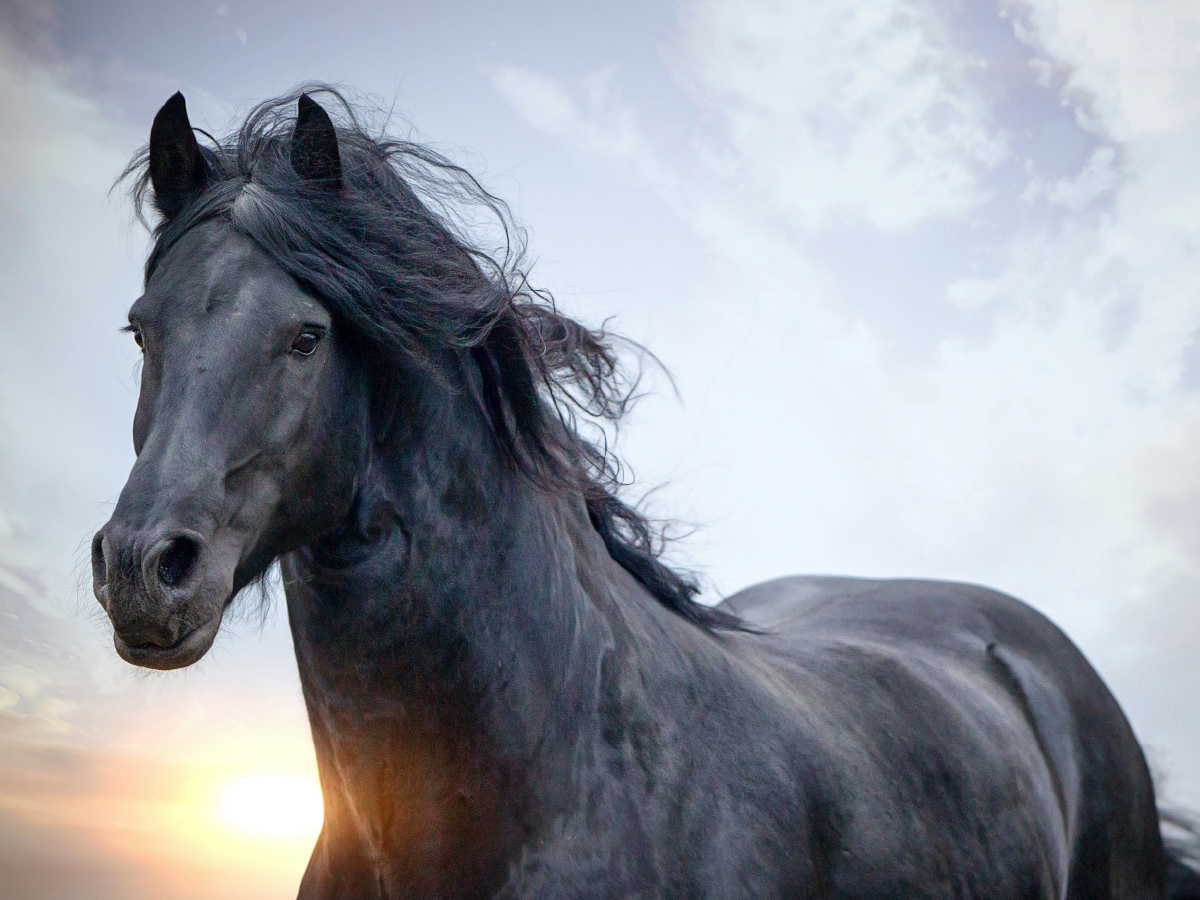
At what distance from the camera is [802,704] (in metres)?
2.32

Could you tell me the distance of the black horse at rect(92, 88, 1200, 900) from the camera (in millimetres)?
1568

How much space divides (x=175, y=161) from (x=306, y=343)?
0.53 meters

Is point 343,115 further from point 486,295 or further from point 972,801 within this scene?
point 972,801

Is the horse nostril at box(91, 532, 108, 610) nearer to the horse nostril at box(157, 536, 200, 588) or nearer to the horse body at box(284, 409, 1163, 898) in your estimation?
the horse nostril at box(157, 536, 200, 588)

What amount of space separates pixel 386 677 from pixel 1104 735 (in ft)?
9.16

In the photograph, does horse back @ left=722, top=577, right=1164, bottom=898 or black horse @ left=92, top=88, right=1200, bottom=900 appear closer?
black horse @ left=92, top=88, right=1200, bottom=900

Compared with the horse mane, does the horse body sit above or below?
below

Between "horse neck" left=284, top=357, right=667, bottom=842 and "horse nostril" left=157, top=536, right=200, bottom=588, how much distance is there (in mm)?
298

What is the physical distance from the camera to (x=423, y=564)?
68.6 inches

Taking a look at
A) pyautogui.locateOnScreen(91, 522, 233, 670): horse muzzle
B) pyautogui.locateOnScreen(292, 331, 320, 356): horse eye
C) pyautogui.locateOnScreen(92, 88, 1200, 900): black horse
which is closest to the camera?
pyautogui.locateOnScreen(91, 522, 233, 670): horse muzzle

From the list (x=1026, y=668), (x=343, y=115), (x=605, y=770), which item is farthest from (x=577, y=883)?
(x=1026, y=668)

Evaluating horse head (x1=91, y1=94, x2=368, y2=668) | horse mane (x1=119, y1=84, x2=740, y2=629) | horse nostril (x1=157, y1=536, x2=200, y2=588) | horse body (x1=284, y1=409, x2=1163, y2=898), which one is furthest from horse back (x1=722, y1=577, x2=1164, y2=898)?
horse nostril (x1=157, y1=536, x2=200, y2=588)

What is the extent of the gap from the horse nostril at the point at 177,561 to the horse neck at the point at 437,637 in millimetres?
298

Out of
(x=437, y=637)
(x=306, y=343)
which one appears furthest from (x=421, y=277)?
(x=437, y=637)
